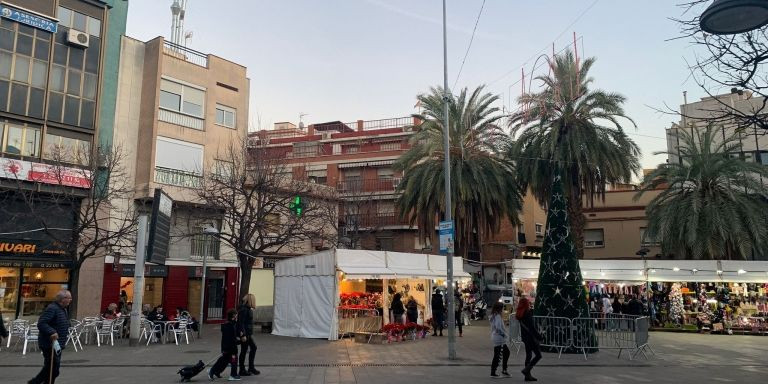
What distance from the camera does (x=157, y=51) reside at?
2766 cm

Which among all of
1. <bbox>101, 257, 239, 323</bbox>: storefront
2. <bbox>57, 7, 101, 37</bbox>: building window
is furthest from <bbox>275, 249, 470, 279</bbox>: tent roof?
<bbox>57, 7, 101, 37</bbox>: building window

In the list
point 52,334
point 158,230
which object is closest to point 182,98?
point 158,230

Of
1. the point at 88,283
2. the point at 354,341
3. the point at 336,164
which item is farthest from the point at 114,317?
the point at 336,164

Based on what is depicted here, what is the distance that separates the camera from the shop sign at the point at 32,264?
22375mm

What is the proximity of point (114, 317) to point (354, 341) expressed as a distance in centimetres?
815

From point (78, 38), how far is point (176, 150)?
21.2 feet

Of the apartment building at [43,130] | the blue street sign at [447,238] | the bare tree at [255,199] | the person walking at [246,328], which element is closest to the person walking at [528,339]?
the blue street sign at [447,238]

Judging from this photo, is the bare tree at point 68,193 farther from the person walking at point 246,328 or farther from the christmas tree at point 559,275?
the christmas tree at point 559,275

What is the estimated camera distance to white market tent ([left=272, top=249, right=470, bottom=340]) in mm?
19391

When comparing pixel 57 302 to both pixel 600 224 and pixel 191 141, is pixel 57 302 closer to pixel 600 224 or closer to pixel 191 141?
pixel 191 141

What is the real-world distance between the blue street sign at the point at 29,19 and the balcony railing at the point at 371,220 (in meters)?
21.1

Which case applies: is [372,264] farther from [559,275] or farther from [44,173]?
[44,173]

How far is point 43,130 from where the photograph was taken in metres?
23.8

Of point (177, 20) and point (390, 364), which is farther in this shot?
point (177, 20)
